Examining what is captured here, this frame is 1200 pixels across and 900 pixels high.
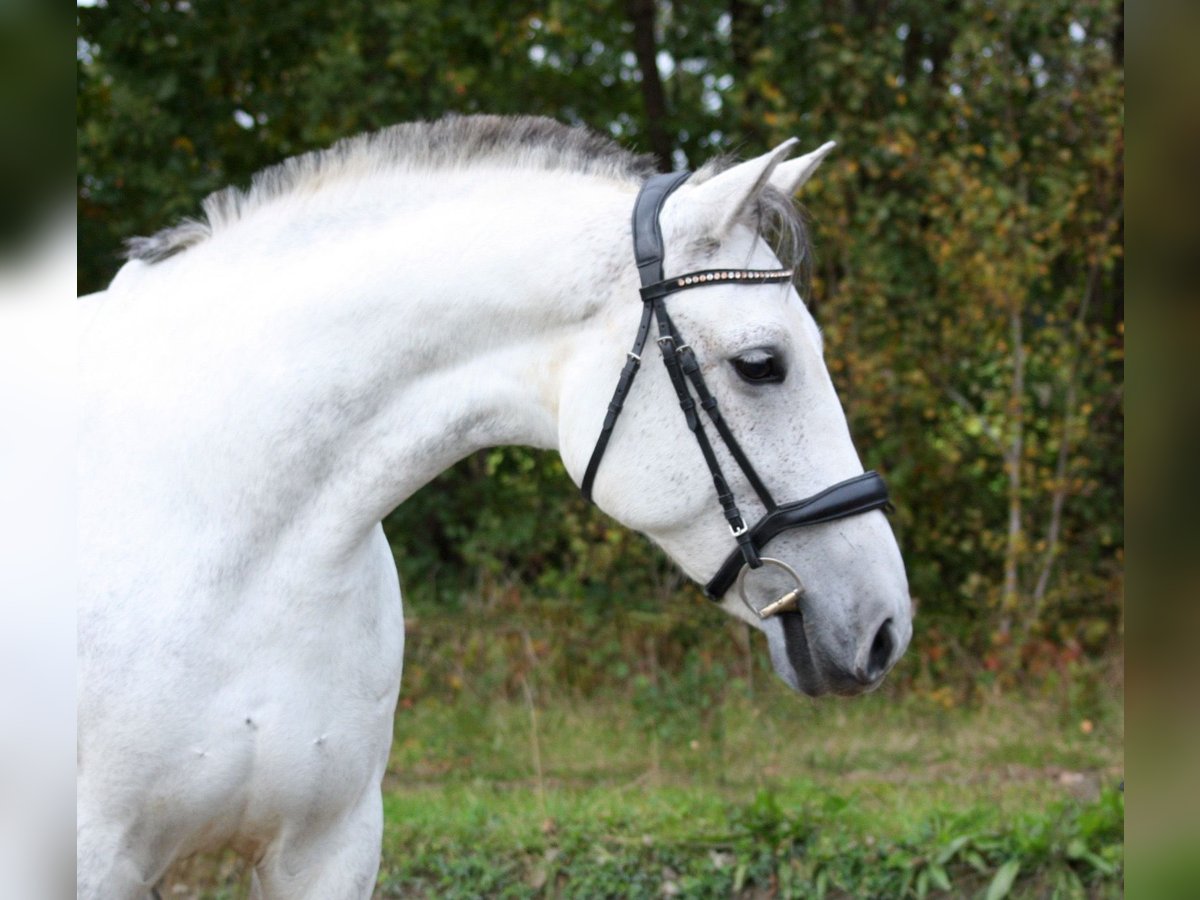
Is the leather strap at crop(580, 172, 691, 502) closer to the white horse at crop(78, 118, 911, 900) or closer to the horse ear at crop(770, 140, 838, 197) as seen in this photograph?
the white horse at crop(78, 118, 911, 900)

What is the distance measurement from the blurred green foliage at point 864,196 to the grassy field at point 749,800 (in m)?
0.62

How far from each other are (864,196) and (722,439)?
16.5ft

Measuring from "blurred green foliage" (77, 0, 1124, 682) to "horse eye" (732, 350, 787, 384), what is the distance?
4501 mm

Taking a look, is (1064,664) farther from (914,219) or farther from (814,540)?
(814,540)

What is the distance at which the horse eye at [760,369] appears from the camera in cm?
193

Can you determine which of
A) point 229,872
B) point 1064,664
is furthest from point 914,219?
point 229,872

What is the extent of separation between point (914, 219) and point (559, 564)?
313 cm

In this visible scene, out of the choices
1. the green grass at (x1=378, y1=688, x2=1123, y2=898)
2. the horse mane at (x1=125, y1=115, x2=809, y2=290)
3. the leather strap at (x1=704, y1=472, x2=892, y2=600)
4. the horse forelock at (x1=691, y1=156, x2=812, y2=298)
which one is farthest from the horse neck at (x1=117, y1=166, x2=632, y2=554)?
the green grass at (x1=378, y1=688, x2=1123, y2=898)

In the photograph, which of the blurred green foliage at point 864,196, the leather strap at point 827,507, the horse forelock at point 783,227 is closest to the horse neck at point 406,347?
the horse forelock at point 783,227

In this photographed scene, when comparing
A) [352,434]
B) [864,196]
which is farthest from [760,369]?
[864,196]

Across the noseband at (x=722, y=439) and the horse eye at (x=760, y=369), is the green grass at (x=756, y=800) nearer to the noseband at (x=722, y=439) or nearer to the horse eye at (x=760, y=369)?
the noseband at (x=722, y=439)

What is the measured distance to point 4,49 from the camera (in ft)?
2.66

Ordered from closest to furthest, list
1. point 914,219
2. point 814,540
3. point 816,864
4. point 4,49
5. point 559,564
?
point 4,49 < point 814,540 < point 816,864 < point 914,219 < point 559,564

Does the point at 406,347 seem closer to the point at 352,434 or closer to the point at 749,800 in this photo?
the point at 352,434
